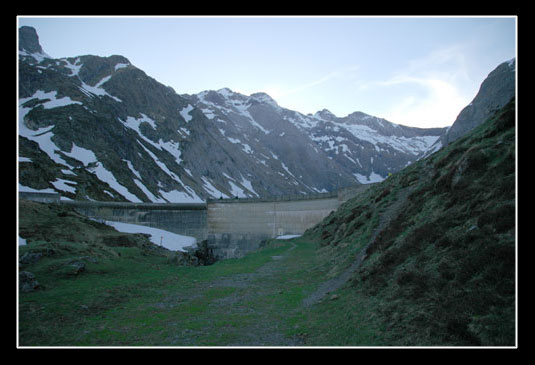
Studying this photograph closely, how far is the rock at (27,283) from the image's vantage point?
1431 centimetres

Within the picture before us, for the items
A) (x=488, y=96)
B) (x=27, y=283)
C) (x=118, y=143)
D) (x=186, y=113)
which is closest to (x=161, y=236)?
(x=27, y=283)

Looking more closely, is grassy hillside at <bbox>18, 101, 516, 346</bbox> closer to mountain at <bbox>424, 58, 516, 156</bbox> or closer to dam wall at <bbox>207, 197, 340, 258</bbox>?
dam wall at <bbox>207, 197, 340, 258</bbox>

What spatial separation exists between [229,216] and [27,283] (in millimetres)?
52161

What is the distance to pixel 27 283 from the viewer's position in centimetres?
1459

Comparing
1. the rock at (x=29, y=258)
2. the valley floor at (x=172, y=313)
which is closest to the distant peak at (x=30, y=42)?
the rock at (x=29, y=258)

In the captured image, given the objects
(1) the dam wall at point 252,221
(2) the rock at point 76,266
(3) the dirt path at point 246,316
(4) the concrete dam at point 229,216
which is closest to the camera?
(3) the dirt path at point 246,316

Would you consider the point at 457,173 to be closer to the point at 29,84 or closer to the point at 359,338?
the point at 359,338

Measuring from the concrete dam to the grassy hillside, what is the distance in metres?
38.8

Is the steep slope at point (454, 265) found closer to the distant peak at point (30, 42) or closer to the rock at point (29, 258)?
the rock at point (29, 258)

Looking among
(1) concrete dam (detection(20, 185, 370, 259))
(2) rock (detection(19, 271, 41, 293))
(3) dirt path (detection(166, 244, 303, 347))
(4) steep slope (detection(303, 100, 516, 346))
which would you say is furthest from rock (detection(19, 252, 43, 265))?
(1) concrete dam (detection(20, 185, 370, 259))

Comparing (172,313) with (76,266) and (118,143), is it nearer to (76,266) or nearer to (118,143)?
(76,266)

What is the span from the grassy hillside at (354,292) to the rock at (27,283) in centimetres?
15
